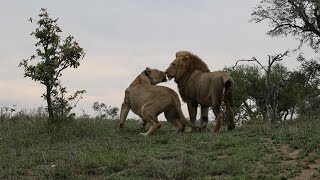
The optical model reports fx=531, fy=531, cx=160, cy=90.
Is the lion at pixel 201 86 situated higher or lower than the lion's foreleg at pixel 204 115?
higher

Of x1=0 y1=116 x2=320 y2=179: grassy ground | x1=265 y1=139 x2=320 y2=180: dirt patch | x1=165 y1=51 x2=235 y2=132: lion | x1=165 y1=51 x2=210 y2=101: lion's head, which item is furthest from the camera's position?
x1=165 y1=51 x2=210 y2=101: lion's head

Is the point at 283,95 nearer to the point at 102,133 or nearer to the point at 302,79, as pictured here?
the point at 302,79

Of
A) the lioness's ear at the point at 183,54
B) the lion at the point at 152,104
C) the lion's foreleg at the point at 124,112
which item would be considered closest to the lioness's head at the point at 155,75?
the lion at the point at 152,104

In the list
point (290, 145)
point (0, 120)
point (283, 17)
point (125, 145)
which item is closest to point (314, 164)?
point (290, 145)

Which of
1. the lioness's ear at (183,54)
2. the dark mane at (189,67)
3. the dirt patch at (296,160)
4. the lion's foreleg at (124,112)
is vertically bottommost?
the dirt patch at (296,160)

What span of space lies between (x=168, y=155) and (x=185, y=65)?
3.95 m

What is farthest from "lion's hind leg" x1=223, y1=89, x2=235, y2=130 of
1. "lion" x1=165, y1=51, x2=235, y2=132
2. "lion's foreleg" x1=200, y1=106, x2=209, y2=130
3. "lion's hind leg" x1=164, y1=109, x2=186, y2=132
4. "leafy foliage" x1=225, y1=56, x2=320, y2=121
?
"leafy foliage" x1=225, y1=56, x2=320, y2=121

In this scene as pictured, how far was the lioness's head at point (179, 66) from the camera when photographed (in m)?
12.4

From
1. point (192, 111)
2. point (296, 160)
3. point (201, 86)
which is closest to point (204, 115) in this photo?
point (192, 111)

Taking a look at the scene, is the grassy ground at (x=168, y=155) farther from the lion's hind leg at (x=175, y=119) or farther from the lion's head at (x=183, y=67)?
the lion's head at (x=183, y=67)

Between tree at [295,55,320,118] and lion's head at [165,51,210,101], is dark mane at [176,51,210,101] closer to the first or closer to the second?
lion's head at [165,51,210,101]

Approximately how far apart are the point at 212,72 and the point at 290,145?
3063 millimetres

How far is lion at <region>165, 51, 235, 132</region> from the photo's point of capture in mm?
11125

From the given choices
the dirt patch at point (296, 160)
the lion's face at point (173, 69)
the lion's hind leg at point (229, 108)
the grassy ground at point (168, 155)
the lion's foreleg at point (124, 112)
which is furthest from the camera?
the lion's face at point (173, 69)
